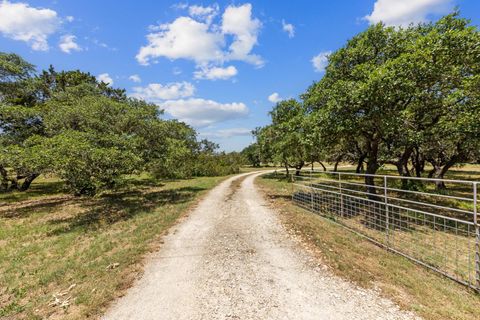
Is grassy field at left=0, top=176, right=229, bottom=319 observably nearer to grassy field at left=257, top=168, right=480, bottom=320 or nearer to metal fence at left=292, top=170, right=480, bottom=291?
grassy field at left=257, top=168, right=480, bottom=320

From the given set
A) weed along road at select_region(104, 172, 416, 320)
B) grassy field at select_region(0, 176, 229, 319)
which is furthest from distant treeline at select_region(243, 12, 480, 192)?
grassy field at select_region(0, 176, 229, 319)

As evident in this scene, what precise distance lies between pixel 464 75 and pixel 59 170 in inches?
689

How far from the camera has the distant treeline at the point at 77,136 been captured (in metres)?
10.1

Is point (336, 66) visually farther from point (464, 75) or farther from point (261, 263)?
point (261, 263)

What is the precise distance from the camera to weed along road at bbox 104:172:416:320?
3.90 m

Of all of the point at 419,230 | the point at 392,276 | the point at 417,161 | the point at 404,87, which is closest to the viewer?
the point at 392,276

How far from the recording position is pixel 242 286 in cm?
469

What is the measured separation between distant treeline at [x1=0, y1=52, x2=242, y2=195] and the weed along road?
18.4 ft

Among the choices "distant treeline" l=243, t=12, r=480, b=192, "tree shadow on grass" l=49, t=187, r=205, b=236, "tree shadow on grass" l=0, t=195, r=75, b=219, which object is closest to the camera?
"distant treeline" l=243, t=12, r=480, b=192

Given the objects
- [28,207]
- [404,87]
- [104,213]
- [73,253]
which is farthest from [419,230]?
[28,207]

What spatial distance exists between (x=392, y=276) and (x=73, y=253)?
8.45 metres

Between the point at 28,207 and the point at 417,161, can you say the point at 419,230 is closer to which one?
the point at 417,161

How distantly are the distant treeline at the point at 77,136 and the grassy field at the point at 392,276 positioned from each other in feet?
29.1

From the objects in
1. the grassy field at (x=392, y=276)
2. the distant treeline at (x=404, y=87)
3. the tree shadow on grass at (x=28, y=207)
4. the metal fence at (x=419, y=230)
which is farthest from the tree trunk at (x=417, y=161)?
the tree shadow on grass at (x=28, y=207)
